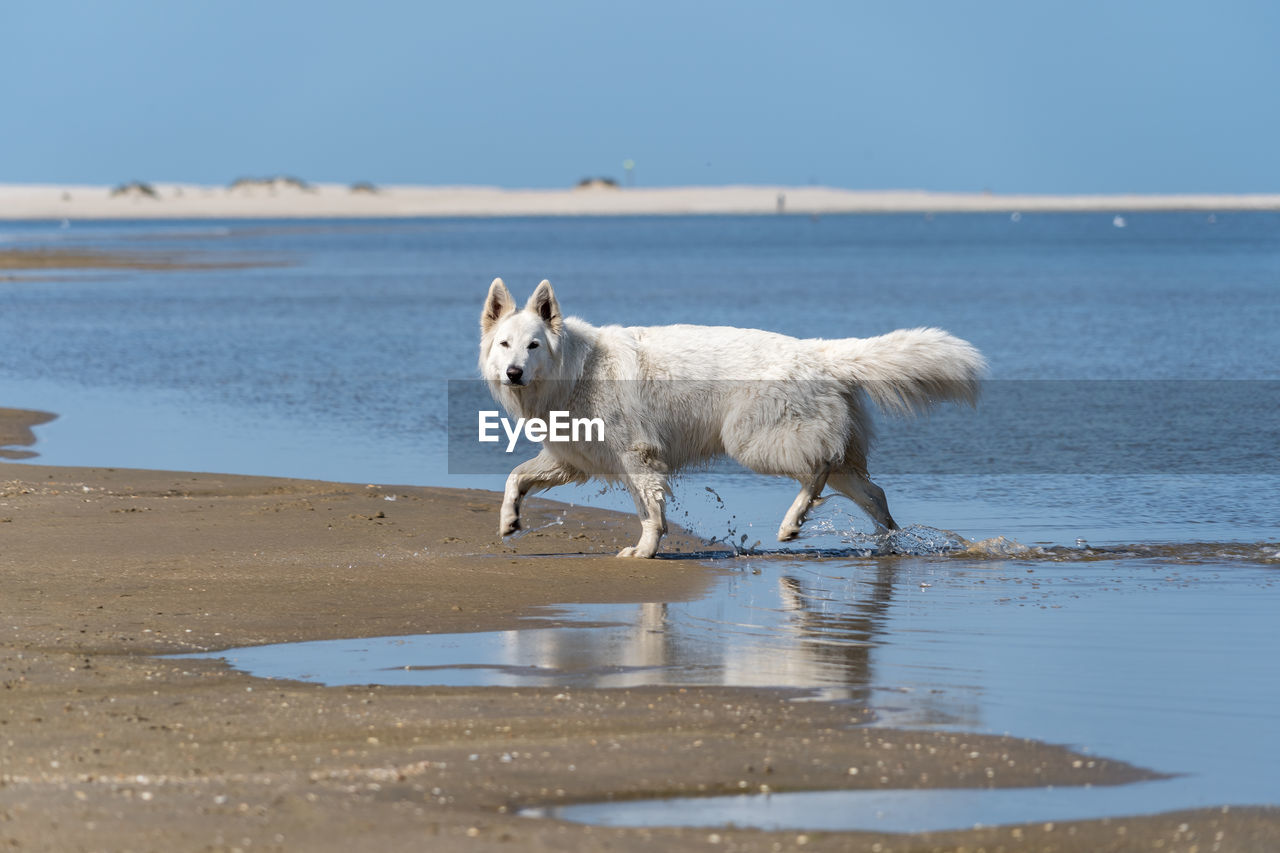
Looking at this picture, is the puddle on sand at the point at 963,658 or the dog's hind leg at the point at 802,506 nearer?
the puddle on sand at the point at 963,658

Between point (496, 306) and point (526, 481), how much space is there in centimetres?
101

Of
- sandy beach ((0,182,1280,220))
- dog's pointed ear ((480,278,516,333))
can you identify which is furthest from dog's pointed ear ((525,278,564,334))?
sandy beach ((0,182,1280,220))

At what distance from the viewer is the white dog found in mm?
8859

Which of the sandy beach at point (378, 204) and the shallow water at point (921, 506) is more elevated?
the sandy beach at point (378, 204)

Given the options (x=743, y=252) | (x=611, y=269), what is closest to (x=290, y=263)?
(x=611, y=269)

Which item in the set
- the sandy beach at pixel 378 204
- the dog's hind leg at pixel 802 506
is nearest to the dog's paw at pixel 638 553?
the dog's hind leg at pixel 802 506

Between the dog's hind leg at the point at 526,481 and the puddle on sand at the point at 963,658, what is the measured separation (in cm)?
118

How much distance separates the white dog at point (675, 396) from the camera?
886cm

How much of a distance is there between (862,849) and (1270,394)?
45.0ft

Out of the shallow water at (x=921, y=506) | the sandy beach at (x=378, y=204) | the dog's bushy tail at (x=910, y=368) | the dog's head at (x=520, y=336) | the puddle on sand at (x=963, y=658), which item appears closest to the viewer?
the puddle on sand at (x=963, y=658)

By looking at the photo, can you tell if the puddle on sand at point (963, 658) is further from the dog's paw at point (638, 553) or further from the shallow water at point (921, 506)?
the dog's paw at point (638, 553)

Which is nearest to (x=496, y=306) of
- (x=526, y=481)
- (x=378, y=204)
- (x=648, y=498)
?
(x=526, y=481)

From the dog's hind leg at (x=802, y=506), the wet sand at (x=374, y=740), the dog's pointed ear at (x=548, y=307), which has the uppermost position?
the dog's pointed ear at (x=548, y=307)

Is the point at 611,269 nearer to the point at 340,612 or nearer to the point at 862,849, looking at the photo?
the point at 340,612
